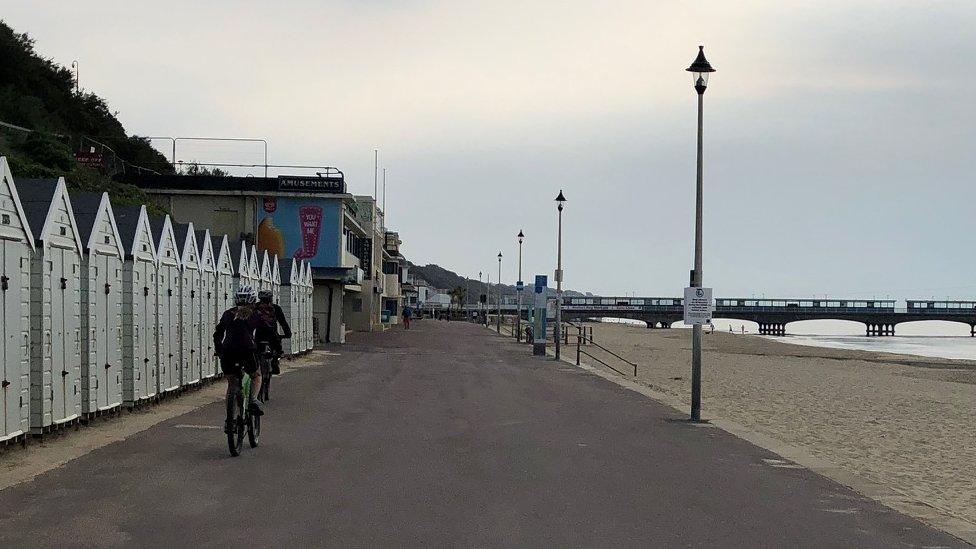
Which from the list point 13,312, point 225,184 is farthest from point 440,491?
point 225,184

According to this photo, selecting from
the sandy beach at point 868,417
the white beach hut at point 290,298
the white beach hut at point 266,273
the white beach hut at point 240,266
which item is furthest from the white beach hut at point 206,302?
the sandy beach at point 868,417

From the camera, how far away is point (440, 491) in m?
9.34

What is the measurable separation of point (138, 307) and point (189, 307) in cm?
399

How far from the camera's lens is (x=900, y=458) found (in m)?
13.7

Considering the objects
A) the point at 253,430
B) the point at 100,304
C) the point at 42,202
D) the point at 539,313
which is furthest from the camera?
the point at 539,313

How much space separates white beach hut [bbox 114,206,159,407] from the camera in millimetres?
15867

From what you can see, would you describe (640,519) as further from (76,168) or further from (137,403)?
(76,168)

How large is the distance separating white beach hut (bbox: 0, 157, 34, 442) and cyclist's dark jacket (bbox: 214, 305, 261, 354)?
2.16m

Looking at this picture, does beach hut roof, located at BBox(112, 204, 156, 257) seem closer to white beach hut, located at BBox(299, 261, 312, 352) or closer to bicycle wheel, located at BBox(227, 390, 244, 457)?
bicycle wheel, located at BBox(227, 390, 244, 457)

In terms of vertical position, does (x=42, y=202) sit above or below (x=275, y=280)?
above

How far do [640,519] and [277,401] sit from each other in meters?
11.2

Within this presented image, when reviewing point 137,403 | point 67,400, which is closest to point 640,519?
point 67,400

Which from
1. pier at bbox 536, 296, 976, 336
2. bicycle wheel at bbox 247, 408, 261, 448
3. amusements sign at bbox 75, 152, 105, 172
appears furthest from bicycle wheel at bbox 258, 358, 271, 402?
pier at bbox 536, 296, 976, 336

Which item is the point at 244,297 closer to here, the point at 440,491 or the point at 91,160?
the point at 440,491
